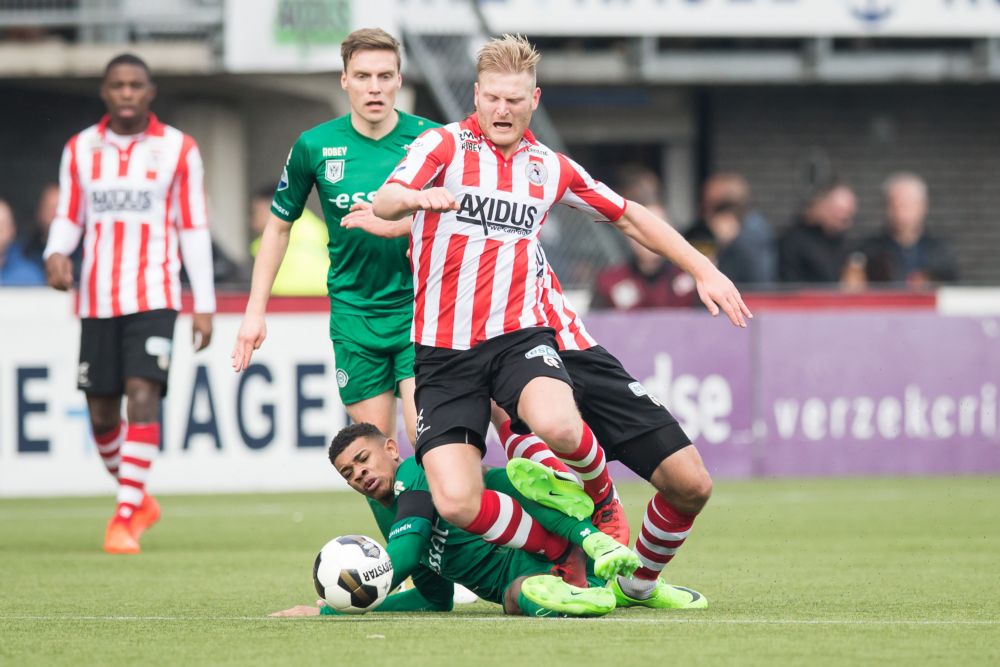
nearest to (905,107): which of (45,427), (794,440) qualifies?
(794,440)

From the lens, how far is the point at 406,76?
637 inches

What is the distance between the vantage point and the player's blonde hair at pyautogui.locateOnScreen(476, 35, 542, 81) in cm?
649

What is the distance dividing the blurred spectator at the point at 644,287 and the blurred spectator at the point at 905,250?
2.10 m

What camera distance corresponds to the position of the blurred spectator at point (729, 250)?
14.3m

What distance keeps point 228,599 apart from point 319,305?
229 inches

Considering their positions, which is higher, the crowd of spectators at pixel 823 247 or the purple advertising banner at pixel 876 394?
the crowd of spectators at pixel 823 247

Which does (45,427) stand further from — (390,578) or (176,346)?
(390,578)

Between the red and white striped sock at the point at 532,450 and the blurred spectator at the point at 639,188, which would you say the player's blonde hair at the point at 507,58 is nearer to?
the red and white striped sock at the point at 532,450

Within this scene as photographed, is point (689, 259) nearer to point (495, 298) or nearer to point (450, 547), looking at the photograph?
point (495, 298)

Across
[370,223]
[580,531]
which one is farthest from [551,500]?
[370,223]

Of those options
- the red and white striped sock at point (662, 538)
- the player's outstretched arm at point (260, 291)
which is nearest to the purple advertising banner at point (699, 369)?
the player's outstretched arm at point (260, 291)

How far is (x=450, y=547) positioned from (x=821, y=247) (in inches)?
350

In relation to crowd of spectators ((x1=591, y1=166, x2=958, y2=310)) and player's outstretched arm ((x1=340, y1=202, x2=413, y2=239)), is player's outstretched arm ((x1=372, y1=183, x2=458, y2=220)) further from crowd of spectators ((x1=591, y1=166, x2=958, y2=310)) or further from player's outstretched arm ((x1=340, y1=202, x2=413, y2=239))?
crowd of spectators ((x1=591, y1=166, x2=958, y2=310))

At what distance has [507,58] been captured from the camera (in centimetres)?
650
